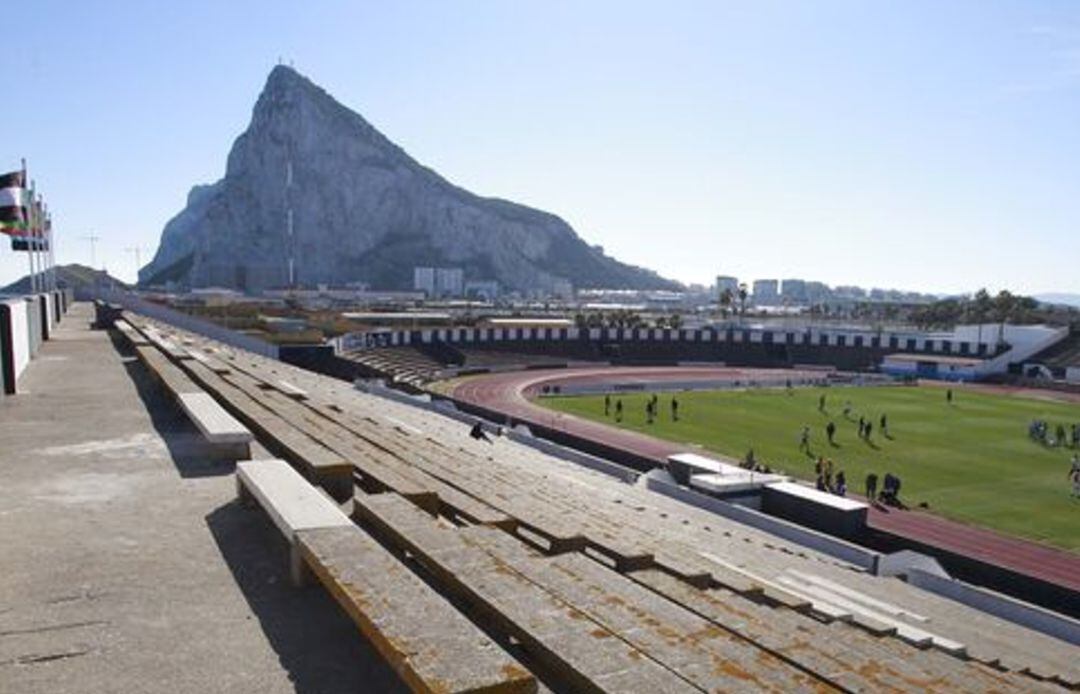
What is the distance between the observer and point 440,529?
7125 millimetres

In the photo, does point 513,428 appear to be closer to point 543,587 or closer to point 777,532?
point 777,532

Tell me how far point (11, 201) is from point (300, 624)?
29.2 m

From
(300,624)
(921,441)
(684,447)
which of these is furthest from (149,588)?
(921,441)

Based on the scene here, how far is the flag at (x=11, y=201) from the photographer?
92.8 feet

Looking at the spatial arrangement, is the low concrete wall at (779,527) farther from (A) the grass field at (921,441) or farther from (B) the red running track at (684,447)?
(A) the grass field at (921,441)

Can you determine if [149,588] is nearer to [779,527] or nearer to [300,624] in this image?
[300,624]

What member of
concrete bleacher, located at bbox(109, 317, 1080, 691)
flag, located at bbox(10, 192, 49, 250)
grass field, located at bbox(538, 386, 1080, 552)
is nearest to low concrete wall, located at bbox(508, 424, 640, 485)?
grass field, located at bbox(538, 386, 1080, 552)

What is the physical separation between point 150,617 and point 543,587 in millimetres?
3163

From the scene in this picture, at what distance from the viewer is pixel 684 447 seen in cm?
4019

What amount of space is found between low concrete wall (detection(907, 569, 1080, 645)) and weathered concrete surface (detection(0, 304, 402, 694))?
17.7 m

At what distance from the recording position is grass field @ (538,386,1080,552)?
30406 mm

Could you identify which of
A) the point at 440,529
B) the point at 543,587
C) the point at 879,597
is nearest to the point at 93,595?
the point at 440,529

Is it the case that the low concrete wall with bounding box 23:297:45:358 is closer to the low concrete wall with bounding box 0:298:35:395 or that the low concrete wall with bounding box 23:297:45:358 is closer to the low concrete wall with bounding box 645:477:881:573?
the low concrete wall with bounding box 0:298:35:395

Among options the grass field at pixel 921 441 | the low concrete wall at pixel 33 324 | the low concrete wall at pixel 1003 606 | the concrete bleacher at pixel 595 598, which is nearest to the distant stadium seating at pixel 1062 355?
the grass field at pixel 921 441
